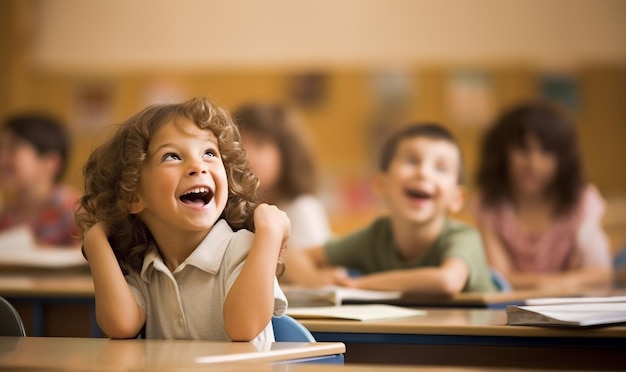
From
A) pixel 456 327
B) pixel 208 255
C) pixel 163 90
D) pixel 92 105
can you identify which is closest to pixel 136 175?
pixel 208 255

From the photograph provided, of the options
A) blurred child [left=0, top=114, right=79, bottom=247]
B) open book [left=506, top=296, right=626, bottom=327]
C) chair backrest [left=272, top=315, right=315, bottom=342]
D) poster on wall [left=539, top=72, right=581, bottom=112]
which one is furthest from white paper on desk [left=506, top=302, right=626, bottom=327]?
poster on wall [left=539, top=72, right=581, bottom=112]

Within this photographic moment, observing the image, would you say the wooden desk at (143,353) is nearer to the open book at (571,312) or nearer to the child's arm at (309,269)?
the open book at (571,312)

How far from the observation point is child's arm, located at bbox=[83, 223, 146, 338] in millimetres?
1502

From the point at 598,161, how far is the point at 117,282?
4496 millimetres

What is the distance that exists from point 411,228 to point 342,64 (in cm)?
337

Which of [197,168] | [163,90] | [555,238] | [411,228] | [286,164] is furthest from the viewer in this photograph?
[163,90]

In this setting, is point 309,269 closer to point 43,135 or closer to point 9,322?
point 9,322

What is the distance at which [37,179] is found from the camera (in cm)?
388

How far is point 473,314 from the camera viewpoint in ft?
6.03

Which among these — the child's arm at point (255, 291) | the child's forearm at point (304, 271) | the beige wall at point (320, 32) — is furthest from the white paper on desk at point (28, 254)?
the beige wall at point (320, 32)

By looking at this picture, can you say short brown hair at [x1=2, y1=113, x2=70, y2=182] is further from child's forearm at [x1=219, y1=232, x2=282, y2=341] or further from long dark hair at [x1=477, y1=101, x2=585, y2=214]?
child's forearm at [x1=219, y1=232, x2=282, y2=341]

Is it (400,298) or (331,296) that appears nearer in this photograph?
(331,296)

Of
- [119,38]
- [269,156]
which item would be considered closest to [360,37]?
[119,38]

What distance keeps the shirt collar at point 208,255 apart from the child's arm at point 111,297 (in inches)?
2.1
